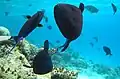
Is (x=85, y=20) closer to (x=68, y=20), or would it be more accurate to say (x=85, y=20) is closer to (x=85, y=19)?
(x=85, y=19)

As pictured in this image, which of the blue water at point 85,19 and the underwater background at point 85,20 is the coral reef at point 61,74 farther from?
the blue water at point 85,19

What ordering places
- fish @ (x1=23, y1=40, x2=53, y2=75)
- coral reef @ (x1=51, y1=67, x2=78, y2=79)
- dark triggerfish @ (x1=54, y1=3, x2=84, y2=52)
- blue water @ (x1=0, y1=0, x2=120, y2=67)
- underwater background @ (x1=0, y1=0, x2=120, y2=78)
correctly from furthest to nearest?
1. blue water @ (x1=0, y1=0, x2=120, y2=67)
2. underwater background @ (x1=0, y1=0, x2=120, y2=78)
3. coral reef @ (x1=51, y1=67, x2=78, y2=79)
4. fish @ (x1=23, y1=40, x2=53, y2=75)
5. dark triggerfish @ (x1=54, y1=3, x2=84, y2=52)

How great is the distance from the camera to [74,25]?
2.04m

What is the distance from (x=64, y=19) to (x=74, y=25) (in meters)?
0.09

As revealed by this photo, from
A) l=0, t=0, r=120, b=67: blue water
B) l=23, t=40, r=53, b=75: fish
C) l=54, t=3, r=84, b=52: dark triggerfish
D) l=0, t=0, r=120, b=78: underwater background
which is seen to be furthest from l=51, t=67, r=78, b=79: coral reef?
l=54, t=3, r=84, b=52: dark triggerfish

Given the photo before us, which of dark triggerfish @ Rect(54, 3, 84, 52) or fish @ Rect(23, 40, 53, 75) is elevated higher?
dark triggerfish @ Rect(54, 3, 84, 52)

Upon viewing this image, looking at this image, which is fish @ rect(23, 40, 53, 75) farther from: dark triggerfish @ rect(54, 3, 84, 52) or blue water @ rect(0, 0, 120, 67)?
blue water @ rect(0, 0, 120, 67)

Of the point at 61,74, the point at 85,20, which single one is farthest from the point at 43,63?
the point at 85,20

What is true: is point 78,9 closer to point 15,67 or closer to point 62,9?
point 62,9

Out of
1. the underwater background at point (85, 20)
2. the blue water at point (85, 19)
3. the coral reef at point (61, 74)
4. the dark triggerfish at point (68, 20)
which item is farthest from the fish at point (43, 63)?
the blue water at point (85, 19)

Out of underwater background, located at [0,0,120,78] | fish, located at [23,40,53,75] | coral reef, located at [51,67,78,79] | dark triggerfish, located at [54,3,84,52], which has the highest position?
underwater background, located at [0,0,120,78]

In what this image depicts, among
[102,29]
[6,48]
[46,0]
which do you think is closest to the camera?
[6,48]

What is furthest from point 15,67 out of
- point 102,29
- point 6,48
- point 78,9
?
point 102,29

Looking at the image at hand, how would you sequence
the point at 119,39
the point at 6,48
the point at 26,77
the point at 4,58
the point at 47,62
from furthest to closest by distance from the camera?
the point at 119,39
the point at 6,48
the point at 4,58
the point at 26,77
the point at 47,62
